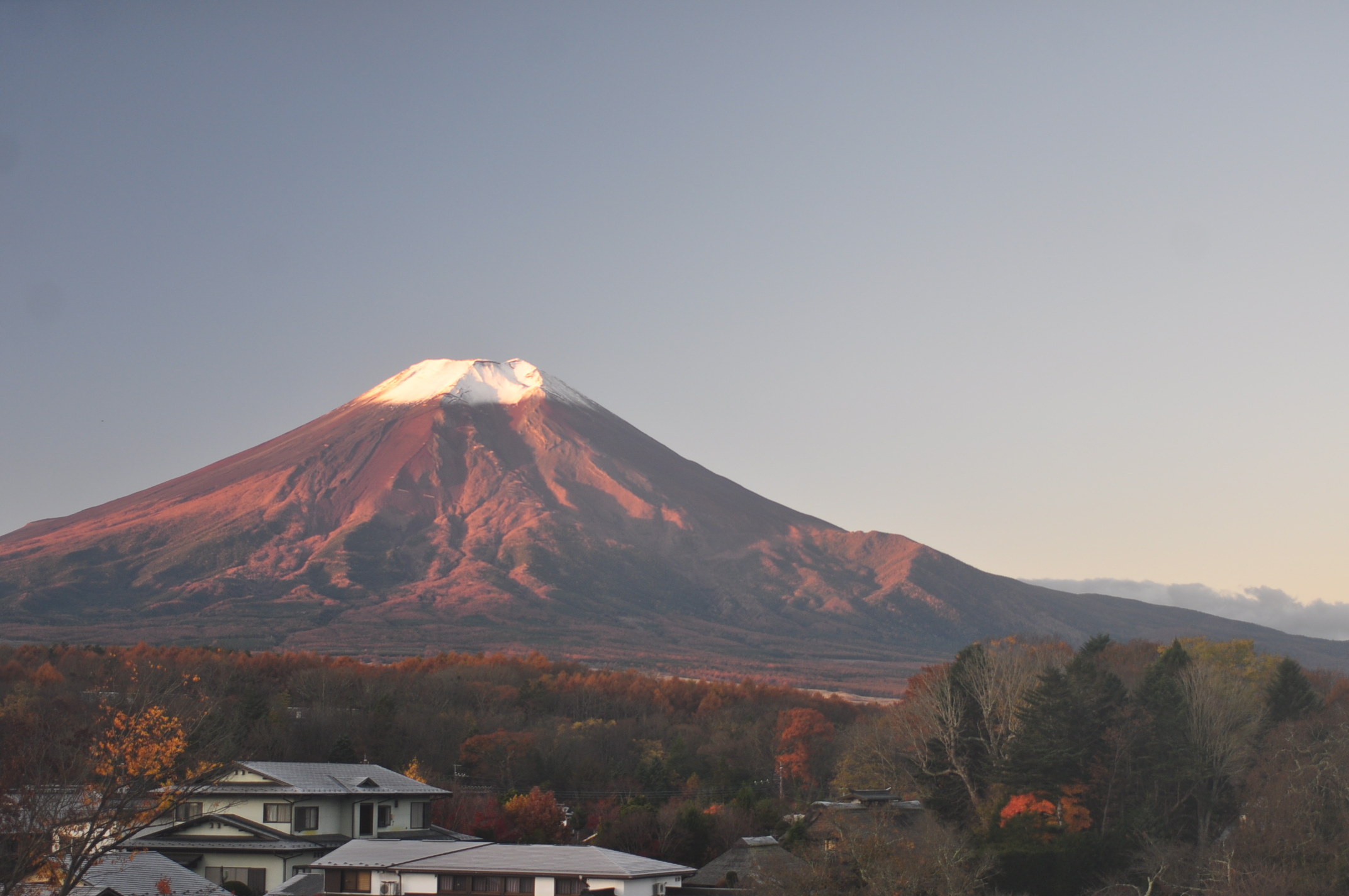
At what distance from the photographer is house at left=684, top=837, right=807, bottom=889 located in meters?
29.3

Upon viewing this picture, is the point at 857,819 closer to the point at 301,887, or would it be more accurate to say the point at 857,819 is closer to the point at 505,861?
the point at 505,861

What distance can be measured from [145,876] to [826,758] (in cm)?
4913

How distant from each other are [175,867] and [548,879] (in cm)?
935

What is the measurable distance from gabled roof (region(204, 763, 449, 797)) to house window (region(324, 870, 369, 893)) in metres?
5.11

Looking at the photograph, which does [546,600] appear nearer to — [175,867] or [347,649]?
[347,649]

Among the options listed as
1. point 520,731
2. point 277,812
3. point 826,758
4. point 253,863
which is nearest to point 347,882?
point 253,863

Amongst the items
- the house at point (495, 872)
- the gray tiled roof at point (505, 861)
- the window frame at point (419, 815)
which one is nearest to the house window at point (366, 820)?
the window frame at point (419, 815)

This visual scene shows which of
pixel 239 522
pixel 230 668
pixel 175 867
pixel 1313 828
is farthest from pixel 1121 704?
pixel 239 522

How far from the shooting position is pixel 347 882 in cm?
3425

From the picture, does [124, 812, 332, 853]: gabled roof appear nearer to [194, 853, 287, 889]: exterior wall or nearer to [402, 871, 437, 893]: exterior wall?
[194, 853, 287, 889]: exterior wall

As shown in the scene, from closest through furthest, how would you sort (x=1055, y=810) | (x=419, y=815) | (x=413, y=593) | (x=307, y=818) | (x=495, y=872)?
(x=495, y=872) < (x=307, y=818) < (x=1055, y=810) < (x=419, y=815) < (x=413, y=593)

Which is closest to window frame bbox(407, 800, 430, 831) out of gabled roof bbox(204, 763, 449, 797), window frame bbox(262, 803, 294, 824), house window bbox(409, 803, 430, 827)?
house window bbox(409, 803, 430, 827)

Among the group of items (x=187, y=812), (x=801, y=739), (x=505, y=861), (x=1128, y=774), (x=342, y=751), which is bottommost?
(x=801, y=739)

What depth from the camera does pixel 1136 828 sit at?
4078cm
